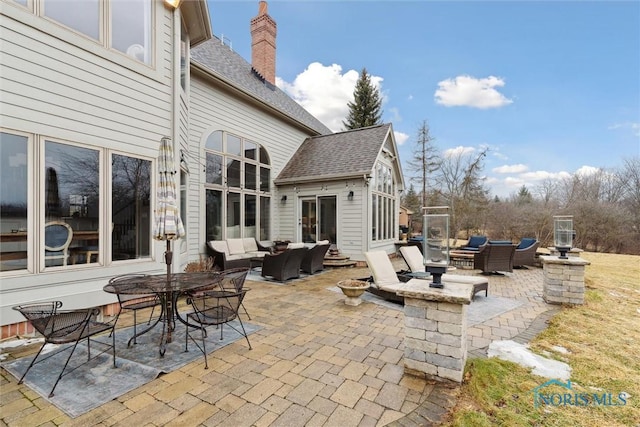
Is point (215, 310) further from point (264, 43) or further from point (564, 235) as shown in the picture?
point (264, 43)

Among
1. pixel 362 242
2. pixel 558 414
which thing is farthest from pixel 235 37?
pixel 558 414

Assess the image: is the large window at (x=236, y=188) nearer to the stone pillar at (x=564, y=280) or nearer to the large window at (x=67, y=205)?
the large window at (x=67, y=205)

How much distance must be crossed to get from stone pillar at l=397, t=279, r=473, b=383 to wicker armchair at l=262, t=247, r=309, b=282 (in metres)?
4.37

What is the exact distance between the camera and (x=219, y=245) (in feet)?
25.6

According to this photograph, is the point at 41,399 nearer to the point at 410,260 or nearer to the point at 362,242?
the point at 410,260

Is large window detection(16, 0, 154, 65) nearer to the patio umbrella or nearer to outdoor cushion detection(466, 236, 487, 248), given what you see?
the patio umbrella

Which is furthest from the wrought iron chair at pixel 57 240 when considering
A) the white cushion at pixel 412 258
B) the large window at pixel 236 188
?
the white cushion at pixel 412 258

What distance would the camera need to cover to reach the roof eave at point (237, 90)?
7297 millimetres

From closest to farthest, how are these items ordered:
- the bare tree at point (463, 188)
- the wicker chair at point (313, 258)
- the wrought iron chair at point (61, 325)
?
1. the wrought iron chair at point (61, 325)
2. the wicker chair at point (313, 258)
3. the bare tree at point (463, 188)

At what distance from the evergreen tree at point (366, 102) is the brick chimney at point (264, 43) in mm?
11642

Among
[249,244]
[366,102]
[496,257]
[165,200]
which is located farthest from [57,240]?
[366,102]

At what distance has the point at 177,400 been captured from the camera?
225cm

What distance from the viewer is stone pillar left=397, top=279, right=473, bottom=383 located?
2504 millimetres

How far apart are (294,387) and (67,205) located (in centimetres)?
390
